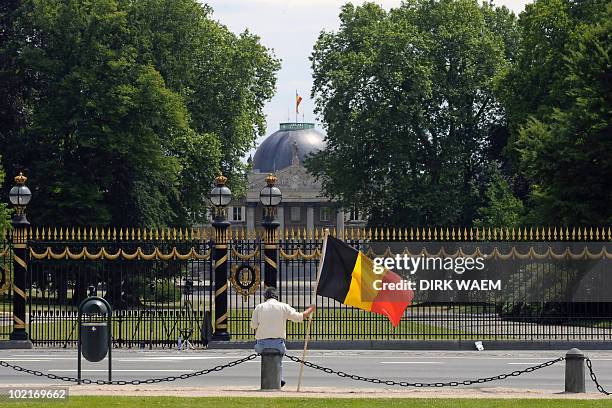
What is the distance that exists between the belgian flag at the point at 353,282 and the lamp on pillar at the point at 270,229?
9264mm

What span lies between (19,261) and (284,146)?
15127 centimetres

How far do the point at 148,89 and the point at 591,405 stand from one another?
39196mm

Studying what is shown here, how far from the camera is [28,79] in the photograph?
5675 centimetres

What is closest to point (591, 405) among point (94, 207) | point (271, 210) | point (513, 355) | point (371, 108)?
point (513, 355)

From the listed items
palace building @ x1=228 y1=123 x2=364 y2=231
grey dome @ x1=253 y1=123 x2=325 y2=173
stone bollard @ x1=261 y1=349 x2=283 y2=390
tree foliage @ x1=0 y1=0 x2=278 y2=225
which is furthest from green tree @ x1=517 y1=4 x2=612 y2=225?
grey dome @ x1=253 y1=123 x2=325 y2=173

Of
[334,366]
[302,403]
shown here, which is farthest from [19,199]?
[302,403]

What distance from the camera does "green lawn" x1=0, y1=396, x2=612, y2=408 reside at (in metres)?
17.3

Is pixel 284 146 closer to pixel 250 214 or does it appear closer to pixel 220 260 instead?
pixel 250 214

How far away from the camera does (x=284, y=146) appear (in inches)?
7146

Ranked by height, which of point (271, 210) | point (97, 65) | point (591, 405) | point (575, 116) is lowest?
point (591, 405)

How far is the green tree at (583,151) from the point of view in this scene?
40.3 m

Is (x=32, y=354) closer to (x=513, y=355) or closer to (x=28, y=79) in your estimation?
(x=513, y=355)

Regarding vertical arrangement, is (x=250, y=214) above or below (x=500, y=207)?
above

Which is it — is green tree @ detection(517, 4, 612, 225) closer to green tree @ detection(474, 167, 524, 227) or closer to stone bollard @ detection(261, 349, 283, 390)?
green tree @ detection(474, 167, 524, 227)
